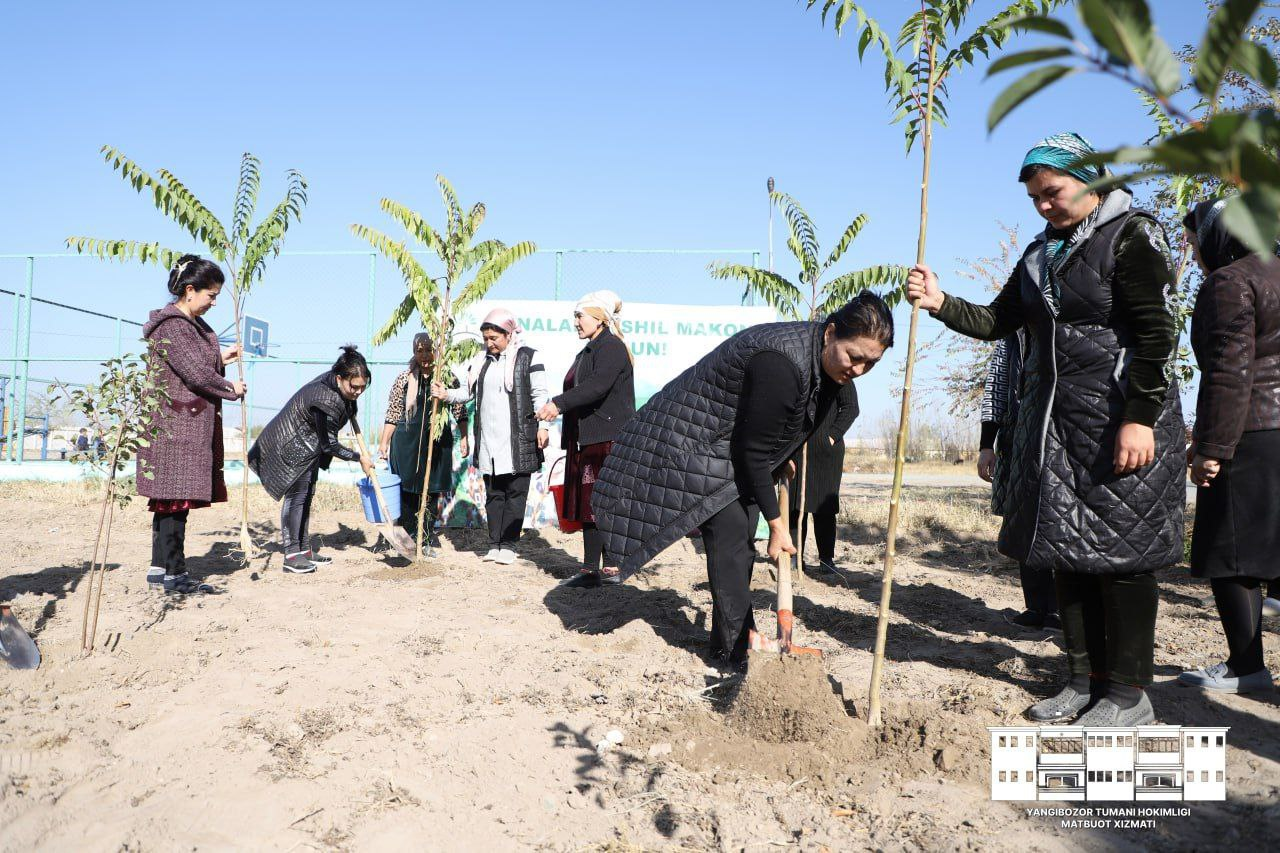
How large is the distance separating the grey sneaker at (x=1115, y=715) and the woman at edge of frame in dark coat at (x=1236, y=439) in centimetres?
69

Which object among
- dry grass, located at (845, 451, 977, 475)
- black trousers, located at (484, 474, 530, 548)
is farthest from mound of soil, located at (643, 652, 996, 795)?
dry grass, located at (845, 451, 977, 475)

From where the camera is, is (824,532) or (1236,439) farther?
(824,532)

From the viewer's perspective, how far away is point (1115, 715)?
268 centimetres

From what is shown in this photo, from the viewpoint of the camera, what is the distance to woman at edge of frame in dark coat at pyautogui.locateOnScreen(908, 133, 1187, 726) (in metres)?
2.51

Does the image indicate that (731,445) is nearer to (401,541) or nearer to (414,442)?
(401,541)

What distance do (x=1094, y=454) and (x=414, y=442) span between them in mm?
5361

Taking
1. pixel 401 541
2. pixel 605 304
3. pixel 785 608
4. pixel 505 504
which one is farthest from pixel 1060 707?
pixel 401 541

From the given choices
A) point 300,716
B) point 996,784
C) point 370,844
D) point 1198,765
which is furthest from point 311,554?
point 1198,765

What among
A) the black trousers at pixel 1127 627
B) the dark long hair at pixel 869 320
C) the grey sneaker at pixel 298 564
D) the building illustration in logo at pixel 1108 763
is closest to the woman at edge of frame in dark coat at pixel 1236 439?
the black trousers at pixel 1127 627

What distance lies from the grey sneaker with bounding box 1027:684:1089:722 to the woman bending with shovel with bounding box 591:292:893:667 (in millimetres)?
999

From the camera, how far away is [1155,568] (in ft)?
8.62

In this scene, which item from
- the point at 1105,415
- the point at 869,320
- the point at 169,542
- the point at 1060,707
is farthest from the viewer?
the point at 169,542

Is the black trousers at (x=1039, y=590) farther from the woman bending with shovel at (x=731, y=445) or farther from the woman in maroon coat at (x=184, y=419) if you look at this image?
Result: the woman in maroon coat at (x=184, y=419)

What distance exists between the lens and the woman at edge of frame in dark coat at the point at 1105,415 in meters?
2.51
